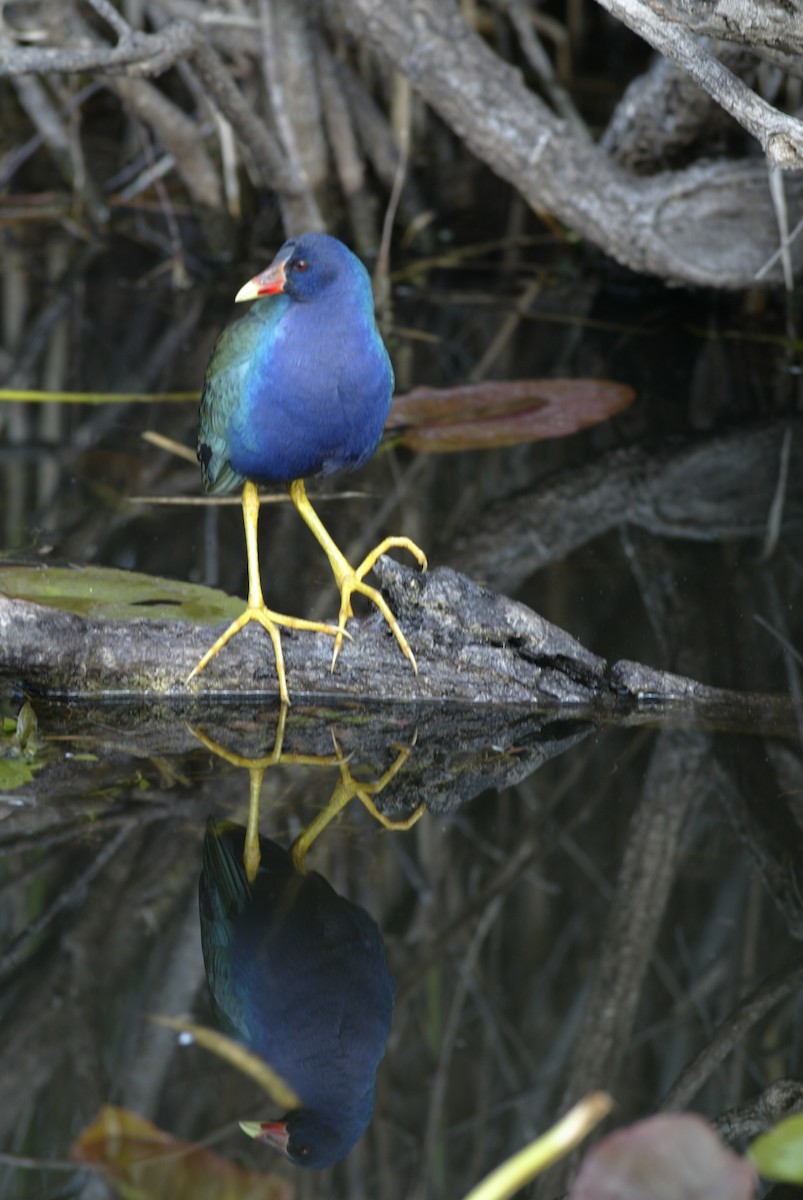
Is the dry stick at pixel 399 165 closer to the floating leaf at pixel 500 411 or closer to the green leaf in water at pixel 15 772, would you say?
the floating leaf at pixel 500 411

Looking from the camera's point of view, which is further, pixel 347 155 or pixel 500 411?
pixel 347 155

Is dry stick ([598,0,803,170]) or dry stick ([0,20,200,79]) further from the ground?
dry stick ([598,0,803,170])

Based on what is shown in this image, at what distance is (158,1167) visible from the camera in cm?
161

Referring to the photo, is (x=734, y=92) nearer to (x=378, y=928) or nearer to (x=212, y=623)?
(x=212, y=623)

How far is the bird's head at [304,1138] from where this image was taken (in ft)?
5.34

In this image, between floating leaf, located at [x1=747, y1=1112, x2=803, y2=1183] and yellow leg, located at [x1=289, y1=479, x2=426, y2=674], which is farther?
yellow leg, located at [x1=289, y1=479, x2=426, y2=674]

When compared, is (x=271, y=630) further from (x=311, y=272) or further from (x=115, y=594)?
(x=311, y=272)

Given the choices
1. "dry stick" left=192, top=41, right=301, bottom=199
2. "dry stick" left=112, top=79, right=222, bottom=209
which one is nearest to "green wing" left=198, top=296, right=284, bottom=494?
"dry stick" left=192, top=41, right=301, bottom=199

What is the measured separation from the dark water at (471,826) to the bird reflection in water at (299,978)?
0.07ft

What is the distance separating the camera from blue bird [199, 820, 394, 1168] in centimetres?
168

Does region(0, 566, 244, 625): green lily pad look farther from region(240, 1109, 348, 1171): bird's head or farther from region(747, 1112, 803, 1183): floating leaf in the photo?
region(747, 1112, 803, 1183): floating leaf

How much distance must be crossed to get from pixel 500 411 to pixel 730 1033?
2.52 metres

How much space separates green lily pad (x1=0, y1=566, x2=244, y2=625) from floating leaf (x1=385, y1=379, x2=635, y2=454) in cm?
128

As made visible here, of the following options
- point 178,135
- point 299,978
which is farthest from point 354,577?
point 178,135
